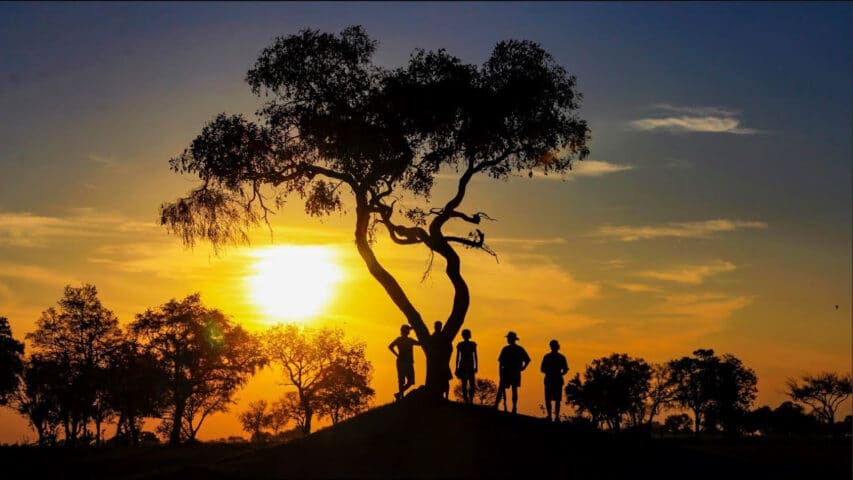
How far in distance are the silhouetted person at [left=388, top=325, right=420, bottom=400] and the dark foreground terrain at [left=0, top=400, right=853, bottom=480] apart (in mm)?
1494

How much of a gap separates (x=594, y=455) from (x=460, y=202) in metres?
12.8

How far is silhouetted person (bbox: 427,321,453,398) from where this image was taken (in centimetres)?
3431

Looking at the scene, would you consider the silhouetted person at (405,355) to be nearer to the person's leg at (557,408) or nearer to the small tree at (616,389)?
the person's leg at (557,408)

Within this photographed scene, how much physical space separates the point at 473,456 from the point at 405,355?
25.5ft

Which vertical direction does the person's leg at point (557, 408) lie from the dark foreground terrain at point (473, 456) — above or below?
above

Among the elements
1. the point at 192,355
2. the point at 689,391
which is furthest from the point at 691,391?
the point at 192,355

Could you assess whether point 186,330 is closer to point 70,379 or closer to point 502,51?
point 70,379

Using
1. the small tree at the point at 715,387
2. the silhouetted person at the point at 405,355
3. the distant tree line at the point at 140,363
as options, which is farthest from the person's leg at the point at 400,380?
the small tree at the point at 715,387

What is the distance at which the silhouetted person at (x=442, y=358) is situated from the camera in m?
34.3

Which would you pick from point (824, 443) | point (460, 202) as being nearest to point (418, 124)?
point (460, 202)

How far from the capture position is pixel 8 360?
7888 centimetres

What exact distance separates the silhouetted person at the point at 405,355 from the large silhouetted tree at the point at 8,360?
189 ft

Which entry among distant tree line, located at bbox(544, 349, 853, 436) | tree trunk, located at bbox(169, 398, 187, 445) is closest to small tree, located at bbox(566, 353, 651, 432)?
distant tree line, located at bbox(544, 349, 853, 436)

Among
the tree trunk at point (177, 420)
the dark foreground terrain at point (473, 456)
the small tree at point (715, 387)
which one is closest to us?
the dark foreground terrain at point (473, 456)
